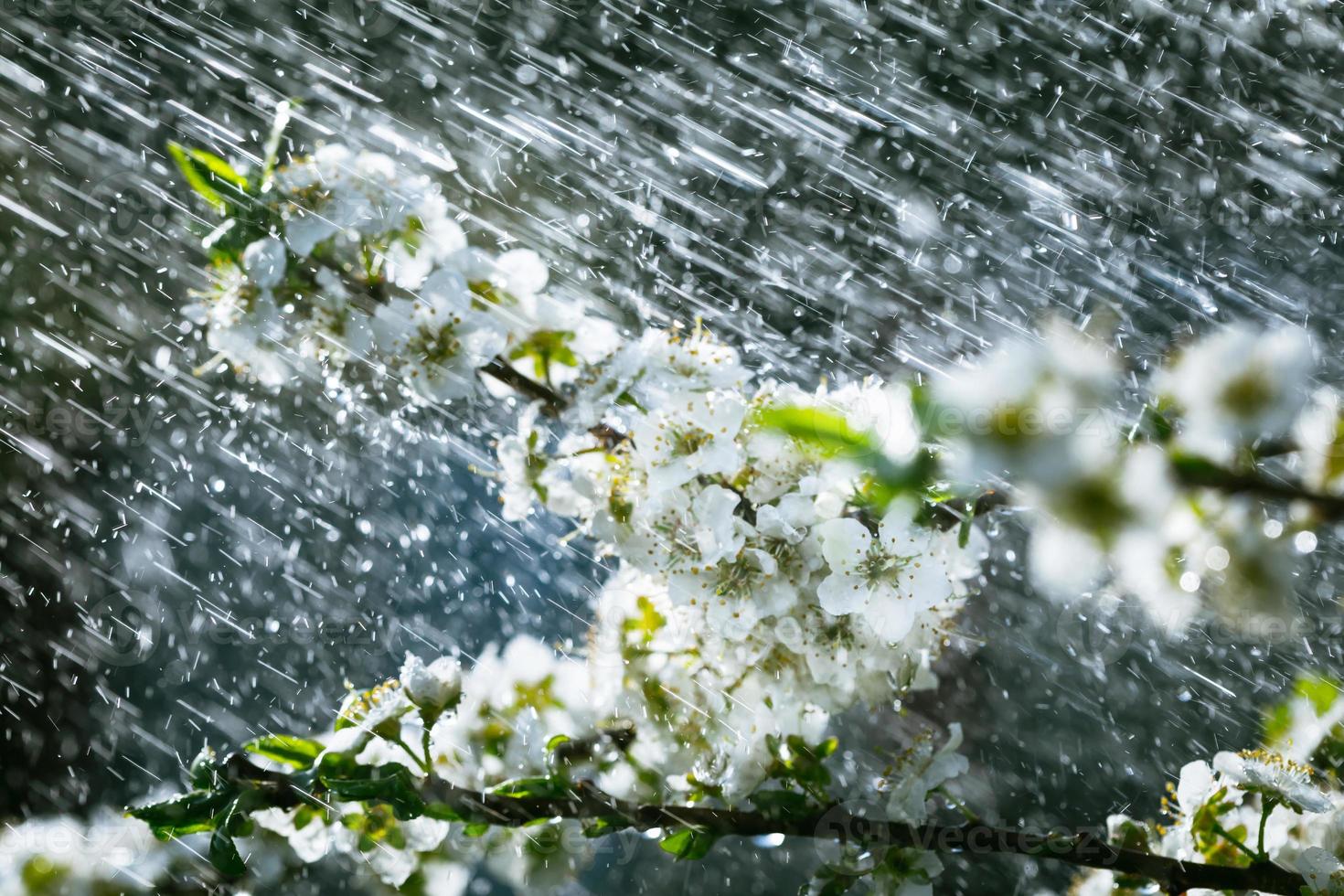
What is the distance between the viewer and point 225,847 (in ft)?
1.46

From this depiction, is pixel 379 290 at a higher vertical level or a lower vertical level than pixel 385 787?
higher

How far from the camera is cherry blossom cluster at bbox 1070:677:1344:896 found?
1.46 ft

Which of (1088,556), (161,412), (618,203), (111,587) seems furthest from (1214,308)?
(111,587)

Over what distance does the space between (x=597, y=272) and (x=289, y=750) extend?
0.81m

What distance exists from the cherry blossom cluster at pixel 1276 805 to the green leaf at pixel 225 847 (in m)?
0.43

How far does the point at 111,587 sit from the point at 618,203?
943 millimetres

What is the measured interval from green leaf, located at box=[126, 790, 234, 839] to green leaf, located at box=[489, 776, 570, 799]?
124 millimetres

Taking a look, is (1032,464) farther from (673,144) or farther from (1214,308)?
(673,144)

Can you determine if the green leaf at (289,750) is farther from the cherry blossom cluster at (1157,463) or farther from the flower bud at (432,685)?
the cherry blossom cluster at (1157,463)

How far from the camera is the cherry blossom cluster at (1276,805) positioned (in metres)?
0.45

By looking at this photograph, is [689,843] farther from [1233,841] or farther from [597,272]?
[597,272]

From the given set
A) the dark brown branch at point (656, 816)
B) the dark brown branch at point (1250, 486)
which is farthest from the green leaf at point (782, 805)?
the dark brown branch at point (1250, 486)

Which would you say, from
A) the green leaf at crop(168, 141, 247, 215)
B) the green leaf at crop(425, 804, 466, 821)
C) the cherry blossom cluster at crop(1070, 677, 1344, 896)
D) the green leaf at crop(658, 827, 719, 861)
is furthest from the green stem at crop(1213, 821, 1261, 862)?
the green leaf at crop(168, 141, 247, 215)

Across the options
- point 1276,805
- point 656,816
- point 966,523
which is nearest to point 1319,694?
point 1276,805
